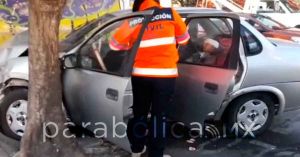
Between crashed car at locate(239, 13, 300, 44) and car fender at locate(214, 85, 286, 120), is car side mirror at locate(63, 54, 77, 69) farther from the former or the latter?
crashed car at locate(239, 13, 300, 44)

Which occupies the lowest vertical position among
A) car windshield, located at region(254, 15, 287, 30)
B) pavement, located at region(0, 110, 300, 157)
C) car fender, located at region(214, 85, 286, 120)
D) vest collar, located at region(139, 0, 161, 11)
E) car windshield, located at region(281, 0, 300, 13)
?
car windshield, located at region(281, 0, 300, 13)

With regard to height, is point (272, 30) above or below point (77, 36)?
below

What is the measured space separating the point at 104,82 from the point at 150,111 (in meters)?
0.52

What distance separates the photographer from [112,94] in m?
4.47

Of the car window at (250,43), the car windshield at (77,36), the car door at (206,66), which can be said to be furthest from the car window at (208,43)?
the car windshield at (77,36)

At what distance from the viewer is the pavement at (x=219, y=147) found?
203 inches

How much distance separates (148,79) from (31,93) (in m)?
1.10

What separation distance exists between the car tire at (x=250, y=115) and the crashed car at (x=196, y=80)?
11mm

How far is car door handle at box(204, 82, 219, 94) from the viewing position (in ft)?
16.3

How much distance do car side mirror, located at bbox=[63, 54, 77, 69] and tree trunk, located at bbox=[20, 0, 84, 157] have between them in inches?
19.4

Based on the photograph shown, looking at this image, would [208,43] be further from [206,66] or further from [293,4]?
[293,4]

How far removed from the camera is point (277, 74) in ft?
18.2

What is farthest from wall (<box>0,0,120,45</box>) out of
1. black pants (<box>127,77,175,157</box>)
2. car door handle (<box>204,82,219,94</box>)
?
black pants (<box>127,77,175,157</box>)

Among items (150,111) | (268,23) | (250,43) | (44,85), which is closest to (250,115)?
(250,43)
